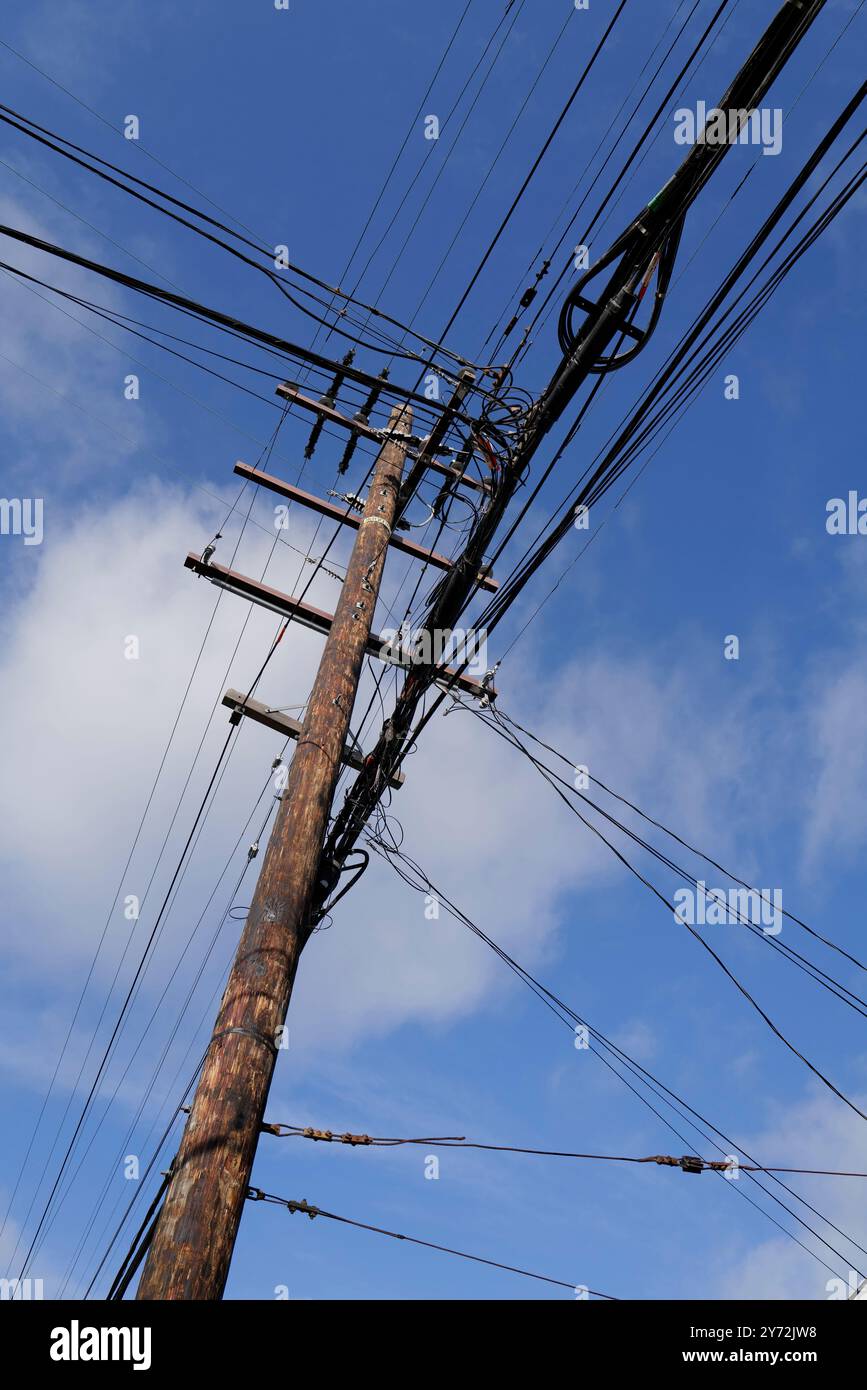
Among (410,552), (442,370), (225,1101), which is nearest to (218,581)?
(410,552)

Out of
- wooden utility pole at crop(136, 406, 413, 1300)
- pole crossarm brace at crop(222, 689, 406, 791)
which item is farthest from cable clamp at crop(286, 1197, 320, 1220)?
pole crossarm brace at crop(222, 689, 406, 791)

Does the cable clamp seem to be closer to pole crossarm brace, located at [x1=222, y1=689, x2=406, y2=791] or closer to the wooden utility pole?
the wooden utility pole

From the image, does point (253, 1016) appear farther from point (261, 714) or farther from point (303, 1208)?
point (261, 714)

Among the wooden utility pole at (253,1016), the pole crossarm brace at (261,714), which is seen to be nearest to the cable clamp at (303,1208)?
the wooden utility pole at (253,1016)

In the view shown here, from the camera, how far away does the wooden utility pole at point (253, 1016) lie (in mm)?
3512

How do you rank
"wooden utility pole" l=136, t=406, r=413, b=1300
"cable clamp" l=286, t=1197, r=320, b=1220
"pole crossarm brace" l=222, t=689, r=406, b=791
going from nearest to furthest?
"wooden utility pole" l=136, t=406, r=413, b=1300 → "cable clamp" l=286, t=1197, r=320, b=1220 → "pole crossarm brace" l=222, t=689, r=406, b=791

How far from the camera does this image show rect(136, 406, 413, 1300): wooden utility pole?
138 inches

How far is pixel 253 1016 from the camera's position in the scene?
13.7 ft

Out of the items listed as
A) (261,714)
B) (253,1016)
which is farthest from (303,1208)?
(261,714)

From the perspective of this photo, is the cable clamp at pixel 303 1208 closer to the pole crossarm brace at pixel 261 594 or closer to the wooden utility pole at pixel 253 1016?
the wooden utility pole at pixel 253 1016

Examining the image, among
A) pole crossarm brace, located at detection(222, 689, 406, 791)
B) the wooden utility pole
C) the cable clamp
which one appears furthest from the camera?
pole crossarm brace, located at detection(222, 689, 406, 791)

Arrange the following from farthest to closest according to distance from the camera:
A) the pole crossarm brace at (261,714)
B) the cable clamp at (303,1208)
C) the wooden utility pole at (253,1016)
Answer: the pole crossarm brace at (261,714) < the cable clamp at (303,1208) < the wooden utility pole at (253,1016)
